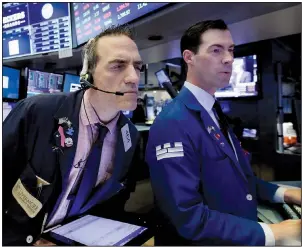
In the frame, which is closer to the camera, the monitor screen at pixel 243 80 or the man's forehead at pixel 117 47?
the man's forehead at pixel 117 47

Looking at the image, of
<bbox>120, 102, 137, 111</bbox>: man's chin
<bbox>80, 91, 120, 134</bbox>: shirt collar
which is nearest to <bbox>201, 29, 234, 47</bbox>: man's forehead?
<bbox>120, 102, 137, 111</bbox>: man's chin

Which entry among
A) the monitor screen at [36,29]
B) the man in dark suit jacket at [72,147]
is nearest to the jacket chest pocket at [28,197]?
the man in dark suit jacket at [72,147]

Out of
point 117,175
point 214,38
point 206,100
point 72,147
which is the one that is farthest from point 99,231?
point 214,38

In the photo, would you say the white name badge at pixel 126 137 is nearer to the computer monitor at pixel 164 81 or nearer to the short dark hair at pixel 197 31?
the computer monitor at pixel 164 81

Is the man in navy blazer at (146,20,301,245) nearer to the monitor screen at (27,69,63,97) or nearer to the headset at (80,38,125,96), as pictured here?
the headset at (80,38,125,96)

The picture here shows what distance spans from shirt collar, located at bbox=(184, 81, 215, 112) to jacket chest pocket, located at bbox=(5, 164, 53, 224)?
78 cm

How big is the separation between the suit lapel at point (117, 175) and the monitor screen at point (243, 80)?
1.79 feet

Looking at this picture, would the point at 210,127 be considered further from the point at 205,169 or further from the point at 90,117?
the point at 90,117

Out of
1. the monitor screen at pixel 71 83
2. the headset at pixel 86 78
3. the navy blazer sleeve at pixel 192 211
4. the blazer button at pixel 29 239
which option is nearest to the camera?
the navy blazer sleeve at pixel 192 211

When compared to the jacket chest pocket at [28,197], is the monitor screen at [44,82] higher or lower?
higher

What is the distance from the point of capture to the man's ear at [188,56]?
1095 millimetres

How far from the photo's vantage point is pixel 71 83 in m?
1.35

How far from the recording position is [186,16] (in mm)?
1178

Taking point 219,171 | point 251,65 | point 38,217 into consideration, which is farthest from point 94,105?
point 251,65
